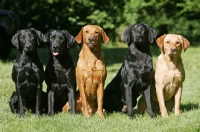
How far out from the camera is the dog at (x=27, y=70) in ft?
23.8

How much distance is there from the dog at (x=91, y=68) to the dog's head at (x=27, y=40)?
2.11 ft

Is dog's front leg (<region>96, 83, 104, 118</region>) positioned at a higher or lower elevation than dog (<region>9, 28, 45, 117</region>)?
lower

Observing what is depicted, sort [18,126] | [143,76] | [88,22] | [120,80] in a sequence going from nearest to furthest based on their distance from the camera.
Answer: [18,126] → [143,76] → [120,80] → [88,22]

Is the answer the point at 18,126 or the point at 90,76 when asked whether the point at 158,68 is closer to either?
A: the point at 90,76

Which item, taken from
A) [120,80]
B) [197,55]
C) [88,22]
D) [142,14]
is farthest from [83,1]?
[120,80]

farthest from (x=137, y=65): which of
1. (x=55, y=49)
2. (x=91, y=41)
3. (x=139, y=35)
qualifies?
(x=55, y=49)

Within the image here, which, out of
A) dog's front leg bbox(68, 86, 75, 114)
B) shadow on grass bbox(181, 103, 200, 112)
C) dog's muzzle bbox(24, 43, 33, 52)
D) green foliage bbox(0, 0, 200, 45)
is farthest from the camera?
green foliage bbox(0, 0, 200, 45)

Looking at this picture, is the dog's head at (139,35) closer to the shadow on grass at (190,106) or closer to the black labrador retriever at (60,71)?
the black labrador retriever at (60,71)

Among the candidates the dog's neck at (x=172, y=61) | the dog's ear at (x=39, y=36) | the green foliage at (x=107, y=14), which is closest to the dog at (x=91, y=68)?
the dog's ear at (x=39, y=36)

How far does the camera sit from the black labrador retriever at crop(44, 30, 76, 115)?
24.5ft

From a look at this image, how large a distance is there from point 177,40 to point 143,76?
786 mm

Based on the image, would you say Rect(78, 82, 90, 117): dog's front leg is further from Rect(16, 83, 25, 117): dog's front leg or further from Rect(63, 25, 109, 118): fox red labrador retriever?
Rect(16, 83, 25, 117): dog's front leg

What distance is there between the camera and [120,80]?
7.75 metres

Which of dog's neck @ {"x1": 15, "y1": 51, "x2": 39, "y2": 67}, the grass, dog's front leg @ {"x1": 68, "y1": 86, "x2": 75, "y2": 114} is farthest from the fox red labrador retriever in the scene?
dog's neck @ {"x1": 15, "y1": 51, "x2": 39, "y2": 67}
